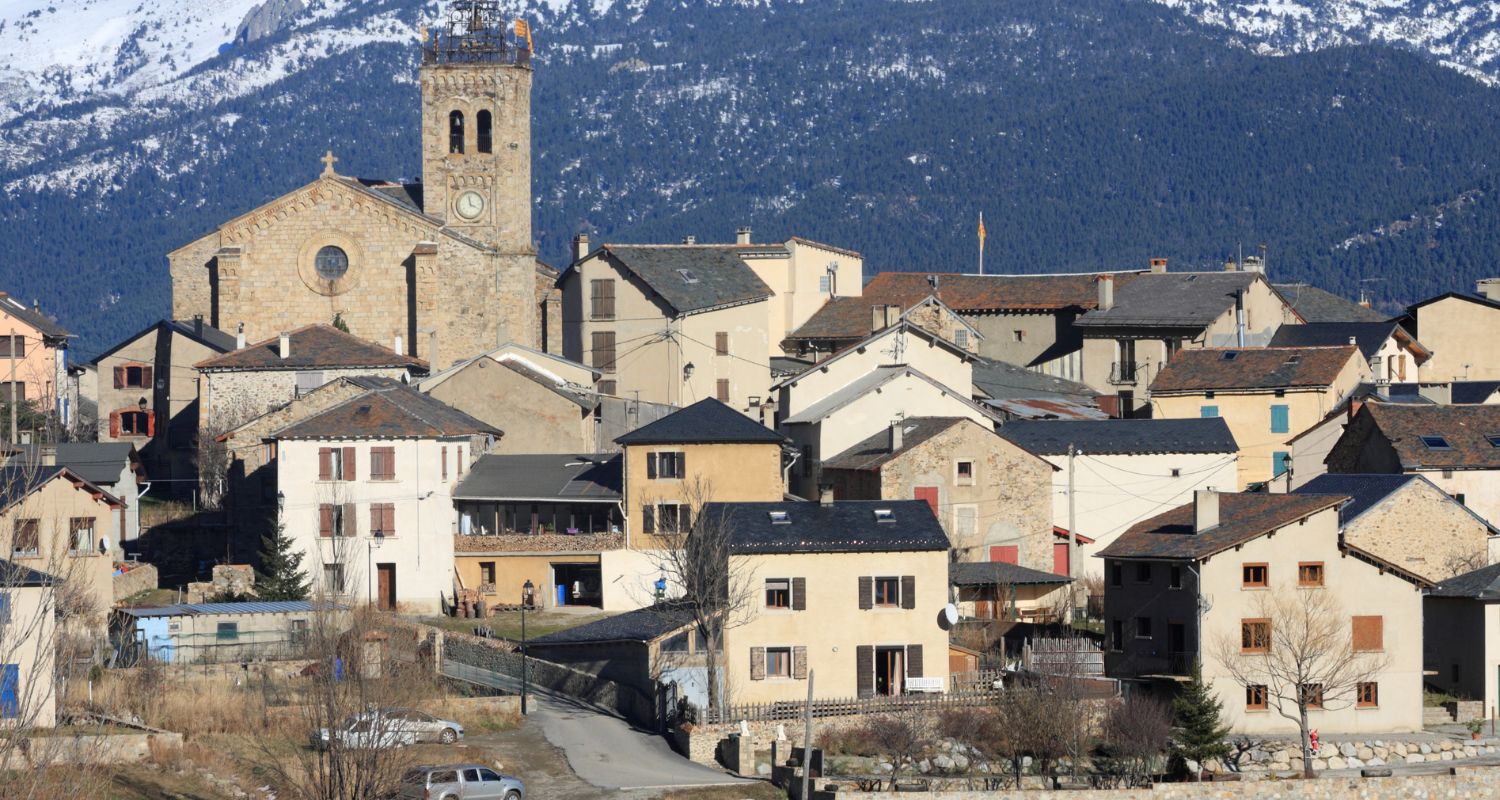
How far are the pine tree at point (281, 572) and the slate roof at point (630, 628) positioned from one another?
21.5 feet

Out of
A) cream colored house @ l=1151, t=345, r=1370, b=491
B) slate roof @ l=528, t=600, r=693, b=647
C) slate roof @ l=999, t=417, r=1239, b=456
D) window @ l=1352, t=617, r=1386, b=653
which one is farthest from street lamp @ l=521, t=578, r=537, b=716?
cream colored house @ l=1151, t=345, r=1370, b=491

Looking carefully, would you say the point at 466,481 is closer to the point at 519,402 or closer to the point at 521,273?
the point at 519,402

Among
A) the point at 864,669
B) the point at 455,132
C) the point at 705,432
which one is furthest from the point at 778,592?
the point at 455,132

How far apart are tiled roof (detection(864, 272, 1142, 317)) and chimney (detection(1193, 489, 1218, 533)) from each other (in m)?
39.9

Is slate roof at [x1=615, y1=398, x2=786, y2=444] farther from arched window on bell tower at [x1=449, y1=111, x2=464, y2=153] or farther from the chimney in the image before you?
arched window on bell tower at [x1=449, y1=111, x2=464, y2=153]

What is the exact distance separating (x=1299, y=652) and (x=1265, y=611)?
147cm

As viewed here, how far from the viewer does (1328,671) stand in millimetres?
57688

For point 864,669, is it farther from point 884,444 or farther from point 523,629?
point 884,444

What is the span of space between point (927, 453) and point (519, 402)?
46.4ft

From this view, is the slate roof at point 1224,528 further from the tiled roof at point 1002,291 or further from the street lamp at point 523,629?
the tiled roof at point 1002,291

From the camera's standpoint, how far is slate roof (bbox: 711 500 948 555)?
57906 mm

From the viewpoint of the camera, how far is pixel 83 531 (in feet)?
218

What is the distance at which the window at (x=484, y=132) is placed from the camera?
96750 millimetres

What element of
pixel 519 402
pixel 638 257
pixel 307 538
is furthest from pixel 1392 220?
pixel 307 538
